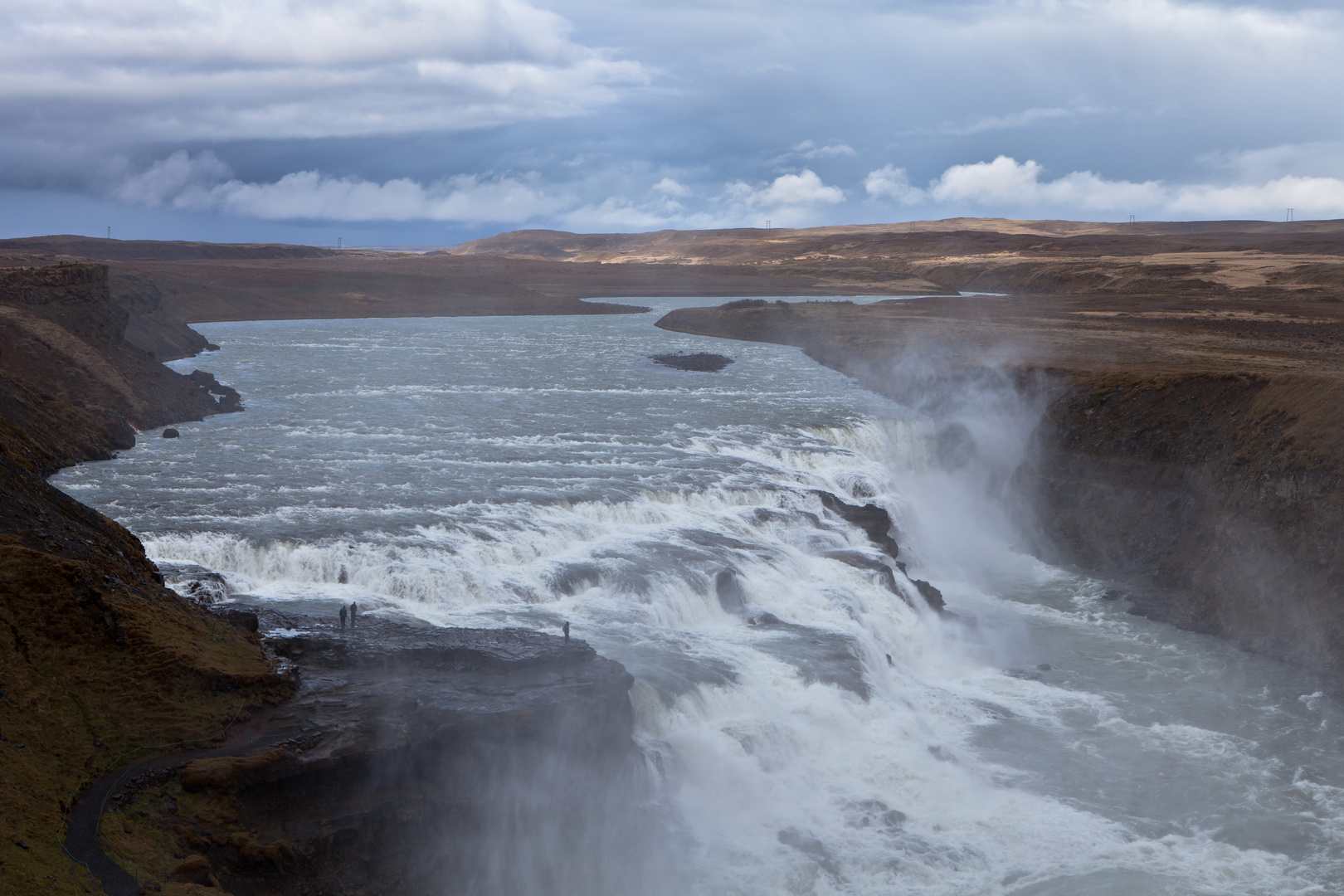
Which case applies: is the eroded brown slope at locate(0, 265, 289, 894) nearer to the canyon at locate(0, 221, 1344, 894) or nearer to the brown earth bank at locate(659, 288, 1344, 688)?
the canyon at locate(0, 221, 1344, 894)

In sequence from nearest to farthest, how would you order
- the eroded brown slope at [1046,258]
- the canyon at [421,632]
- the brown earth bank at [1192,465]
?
the canyon at [421,632] → the brown earth bank at [1192,465] → the eroded brown slope at [1046,258]

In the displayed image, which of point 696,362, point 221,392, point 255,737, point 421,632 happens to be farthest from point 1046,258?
point 255,737

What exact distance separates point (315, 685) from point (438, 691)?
167cm

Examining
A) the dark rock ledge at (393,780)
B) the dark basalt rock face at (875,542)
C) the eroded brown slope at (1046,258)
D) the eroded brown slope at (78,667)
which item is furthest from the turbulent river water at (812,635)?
the eroded brown slope at (1046,258)

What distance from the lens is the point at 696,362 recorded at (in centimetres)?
5562

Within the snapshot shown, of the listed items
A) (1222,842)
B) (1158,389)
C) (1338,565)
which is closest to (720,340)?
(1158,389)

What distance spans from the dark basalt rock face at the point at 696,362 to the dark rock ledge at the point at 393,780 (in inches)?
1491

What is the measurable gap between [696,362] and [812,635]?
35.7 metres

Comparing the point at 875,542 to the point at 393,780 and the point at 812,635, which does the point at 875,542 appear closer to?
the point at 812,635

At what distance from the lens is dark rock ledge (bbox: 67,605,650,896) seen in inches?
435

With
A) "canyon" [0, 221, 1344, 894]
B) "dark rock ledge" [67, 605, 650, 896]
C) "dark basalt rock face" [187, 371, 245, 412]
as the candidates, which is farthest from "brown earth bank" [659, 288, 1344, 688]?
"dark basalt rock face" [187, 371, 245, 412]

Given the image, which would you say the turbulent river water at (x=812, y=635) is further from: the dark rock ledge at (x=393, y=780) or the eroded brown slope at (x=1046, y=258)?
the eroded brown slope at (x=1046, y=258)

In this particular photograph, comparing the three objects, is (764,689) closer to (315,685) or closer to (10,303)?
(315,685)

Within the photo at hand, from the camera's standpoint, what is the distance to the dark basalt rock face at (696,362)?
178ft
